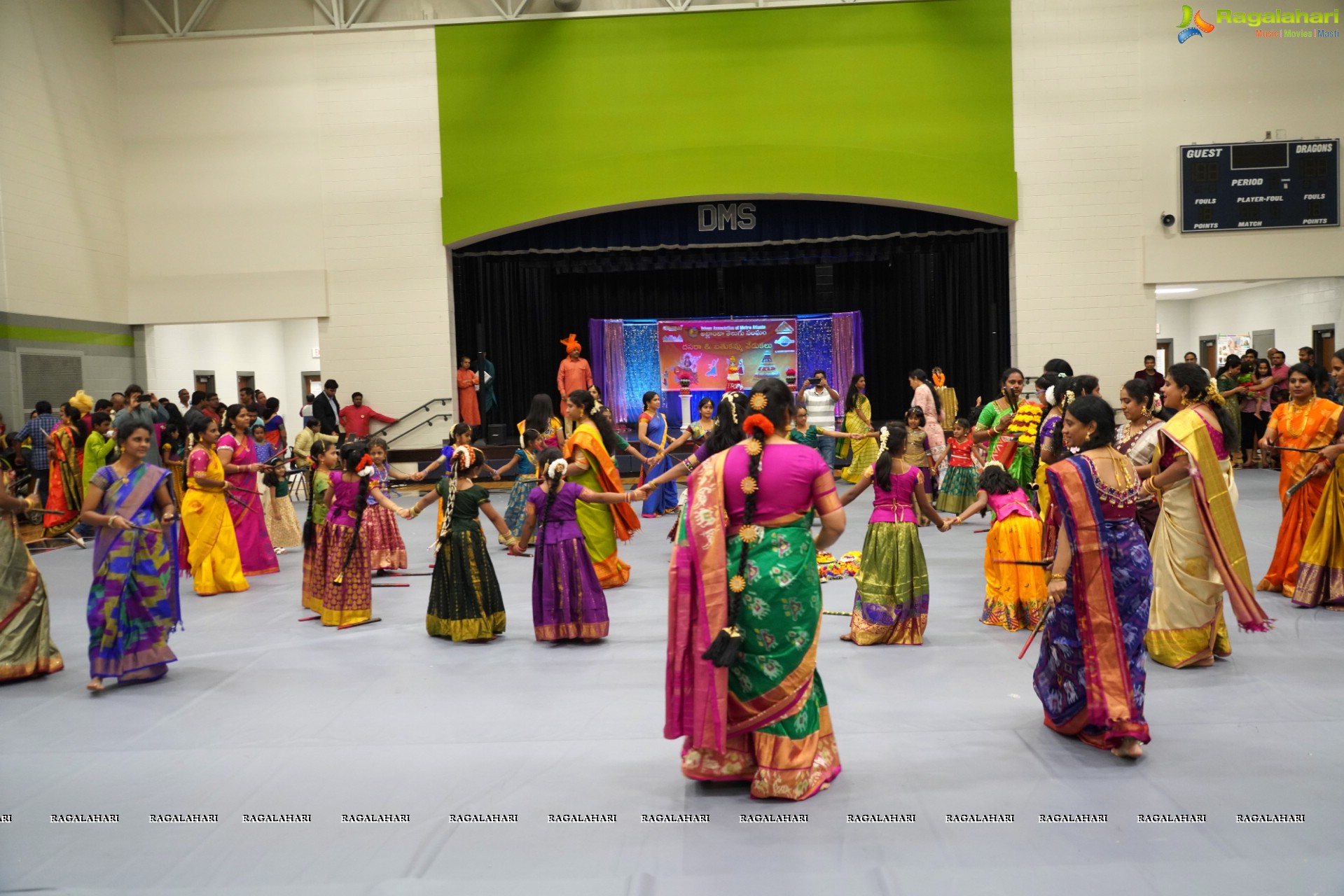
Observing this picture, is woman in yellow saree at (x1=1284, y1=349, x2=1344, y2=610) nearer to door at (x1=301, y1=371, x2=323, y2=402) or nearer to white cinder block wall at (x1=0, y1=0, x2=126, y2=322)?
white cinder block wall at (x1=0, y1=0, x2=126, y2=322)

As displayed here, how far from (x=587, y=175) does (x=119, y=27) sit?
6983mm

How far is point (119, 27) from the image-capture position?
14.4 m

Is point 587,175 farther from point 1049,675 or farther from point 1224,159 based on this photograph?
point 1049,675

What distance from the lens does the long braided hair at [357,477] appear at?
6234 millimetres

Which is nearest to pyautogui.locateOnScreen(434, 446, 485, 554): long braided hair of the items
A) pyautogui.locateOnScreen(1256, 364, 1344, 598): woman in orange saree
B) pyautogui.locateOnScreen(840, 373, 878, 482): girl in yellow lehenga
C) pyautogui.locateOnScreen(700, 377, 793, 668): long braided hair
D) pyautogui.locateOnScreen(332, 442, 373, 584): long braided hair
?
pyautogui.locateOnScreen(332, 442, 373, 584): long braided hair

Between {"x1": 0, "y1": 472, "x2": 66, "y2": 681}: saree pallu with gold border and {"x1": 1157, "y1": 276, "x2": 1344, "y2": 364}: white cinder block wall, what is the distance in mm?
15475

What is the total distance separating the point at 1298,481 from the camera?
6301 millimetres

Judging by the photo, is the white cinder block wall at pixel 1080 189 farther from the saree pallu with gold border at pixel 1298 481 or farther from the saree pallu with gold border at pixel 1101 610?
the saree pallu with gold border at pixel 1101 610

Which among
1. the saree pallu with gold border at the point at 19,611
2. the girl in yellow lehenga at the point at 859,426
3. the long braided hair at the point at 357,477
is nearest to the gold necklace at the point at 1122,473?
the long braided hair at the point at 357,477

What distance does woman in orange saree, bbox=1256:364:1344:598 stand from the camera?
20.5 ft

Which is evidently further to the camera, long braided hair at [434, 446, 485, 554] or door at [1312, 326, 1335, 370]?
door at [1312, 326, 1335, 370]

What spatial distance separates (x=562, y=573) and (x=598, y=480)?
4.06ft

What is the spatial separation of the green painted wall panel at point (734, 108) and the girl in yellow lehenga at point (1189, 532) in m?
9.36

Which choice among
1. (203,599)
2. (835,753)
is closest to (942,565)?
(835,753)
